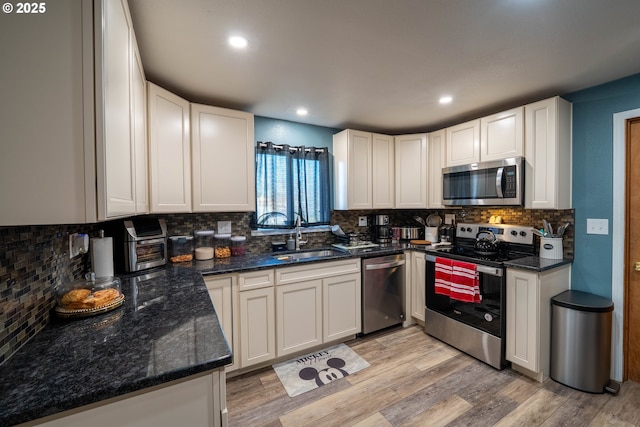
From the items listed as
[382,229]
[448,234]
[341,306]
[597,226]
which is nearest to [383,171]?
[382,229]

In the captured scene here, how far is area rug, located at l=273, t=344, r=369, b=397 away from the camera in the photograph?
2051 millimetres

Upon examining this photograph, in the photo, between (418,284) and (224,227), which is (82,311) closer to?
(224,227)

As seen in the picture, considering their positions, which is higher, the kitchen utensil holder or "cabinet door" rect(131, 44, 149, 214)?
"cabinet door" rect(131, 44, 149, 214)

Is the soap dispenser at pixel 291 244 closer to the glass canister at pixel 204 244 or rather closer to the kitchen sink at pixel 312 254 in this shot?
the kitchen sink at pixel 312 254

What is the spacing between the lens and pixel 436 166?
10.3 ft

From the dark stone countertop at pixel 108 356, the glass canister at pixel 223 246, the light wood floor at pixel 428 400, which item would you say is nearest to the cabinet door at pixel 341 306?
the light wood floor at pixel 428 400

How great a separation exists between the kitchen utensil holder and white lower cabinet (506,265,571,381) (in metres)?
0.15

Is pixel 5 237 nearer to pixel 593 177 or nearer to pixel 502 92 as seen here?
pixel 502 92

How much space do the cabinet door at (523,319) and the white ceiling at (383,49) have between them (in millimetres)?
1558

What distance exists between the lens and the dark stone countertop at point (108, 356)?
684 millimetres

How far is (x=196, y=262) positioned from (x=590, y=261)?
11.0 feet

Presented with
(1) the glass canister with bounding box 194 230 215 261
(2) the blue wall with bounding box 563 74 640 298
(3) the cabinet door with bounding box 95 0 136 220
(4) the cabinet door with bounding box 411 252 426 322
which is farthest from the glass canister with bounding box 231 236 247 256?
(2) the blue wall with bounding box 563 74 640 298

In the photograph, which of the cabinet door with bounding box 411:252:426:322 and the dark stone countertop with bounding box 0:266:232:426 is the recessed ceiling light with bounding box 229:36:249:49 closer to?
the dark stone countertop with bounding box 0:266:232:426

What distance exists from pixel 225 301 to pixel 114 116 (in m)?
1.50
